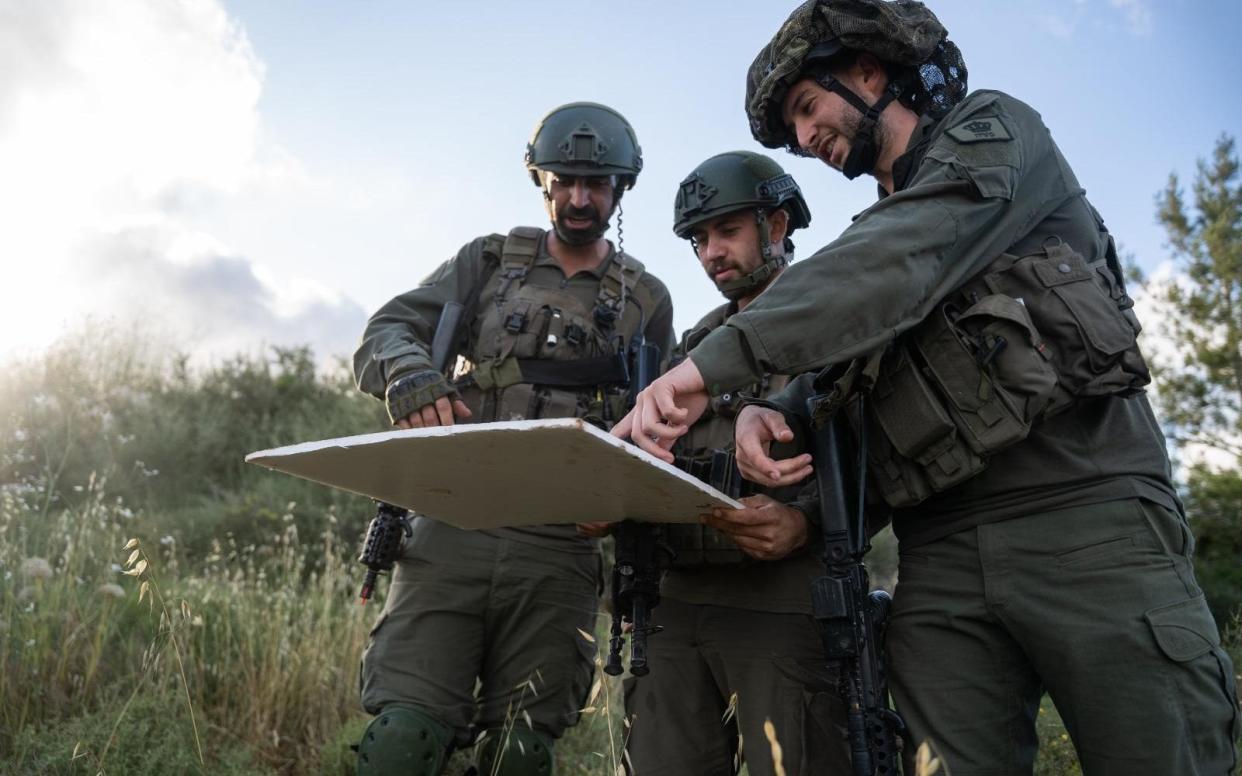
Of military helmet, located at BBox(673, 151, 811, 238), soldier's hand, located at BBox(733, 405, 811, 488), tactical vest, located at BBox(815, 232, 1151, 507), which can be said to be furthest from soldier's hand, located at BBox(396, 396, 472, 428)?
tactical vest, located at BBox(815, 232, 1151, 507)

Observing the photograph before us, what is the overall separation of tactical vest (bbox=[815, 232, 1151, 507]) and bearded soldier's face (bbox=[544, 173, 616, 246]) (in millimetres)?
1897

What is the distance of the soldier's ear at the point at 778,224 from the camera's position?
12.0ft

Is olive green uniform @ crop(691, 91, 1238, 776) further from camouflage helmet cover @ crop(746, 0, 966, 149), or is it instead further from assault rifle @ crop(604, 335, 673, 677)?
assault rifle @ crop(604, 335, 673, 677)

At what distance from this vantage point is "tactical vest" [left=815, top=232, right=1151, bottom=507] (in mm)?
2211

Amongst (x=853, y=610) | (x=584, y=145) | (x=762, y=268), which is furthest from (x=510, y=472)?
(x=584, y=145)

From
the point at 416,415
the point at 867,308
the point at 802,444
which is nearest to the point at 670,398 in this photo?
the point at 867,308

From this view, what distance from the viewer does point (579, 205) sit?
4.05 meters

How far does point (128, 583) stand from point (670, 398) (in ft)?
16.1

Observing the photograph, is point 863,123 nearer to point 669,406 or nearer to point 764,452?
point 764,452

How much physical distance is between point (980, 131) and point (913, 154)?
1.00 ft

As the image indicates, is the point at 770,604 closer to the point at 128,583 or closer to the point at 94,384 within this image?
the point at 128,583

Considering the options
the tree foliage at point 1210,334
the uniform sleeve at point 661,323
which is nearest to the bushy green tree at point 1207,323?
the tree foliage at point 1210,334

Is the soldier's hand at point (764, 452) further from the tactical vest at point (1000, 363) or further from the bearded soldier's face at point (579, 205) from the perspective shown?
the bearded soldier's face at point (579, 205)

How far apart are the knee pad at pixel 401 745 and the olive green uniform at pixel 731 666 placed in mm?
726
